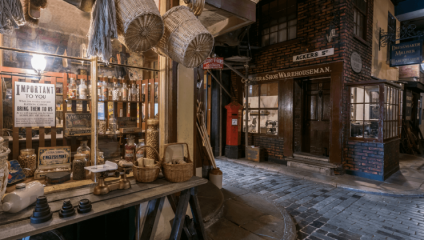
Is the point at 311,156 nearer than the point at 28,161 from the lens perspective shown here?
No

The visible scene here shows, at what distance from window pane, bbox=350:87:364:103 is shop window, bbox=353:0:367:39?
1.89 m

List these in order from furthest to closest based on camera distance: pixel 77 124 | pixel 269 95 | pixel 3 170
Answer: pixel 269 95 < pixel 77 124 < pixel 3 170

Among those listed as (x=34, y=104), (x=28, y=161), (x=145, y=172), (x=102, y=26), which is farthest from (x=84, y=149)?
(x=102, y=26)

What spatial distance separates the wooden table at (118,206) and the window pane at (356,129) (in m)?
5.55

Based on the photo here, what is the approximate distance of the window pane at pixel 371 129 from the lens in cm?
608

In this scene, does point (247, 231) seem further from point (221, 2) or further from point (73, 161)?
point (221, 2)

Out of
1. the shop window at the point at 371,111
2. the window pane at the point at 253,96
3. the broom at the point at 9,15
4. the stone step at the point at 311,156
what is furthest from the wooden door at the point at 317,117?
the broom at the point at 9,15

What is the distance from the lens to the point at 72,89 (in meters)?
3.29

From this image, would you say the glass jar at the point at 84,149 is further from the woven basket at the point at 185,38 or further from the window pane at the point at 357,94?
the window pane at the point at 357,94

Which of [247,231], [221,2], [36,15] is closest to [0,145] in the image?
[36,15]

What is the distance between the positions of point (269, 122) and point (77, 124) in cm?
630

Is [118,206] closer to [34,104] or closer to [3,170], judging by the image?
[3,170]

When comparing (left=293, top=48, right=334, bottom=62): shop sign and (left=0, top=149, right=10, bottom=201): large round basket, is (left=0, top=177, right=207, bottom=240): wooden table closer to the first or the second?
(left=0, top=149, right=10, bottom=201): large round basket

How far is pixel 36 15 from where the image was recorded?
2.27 meters
